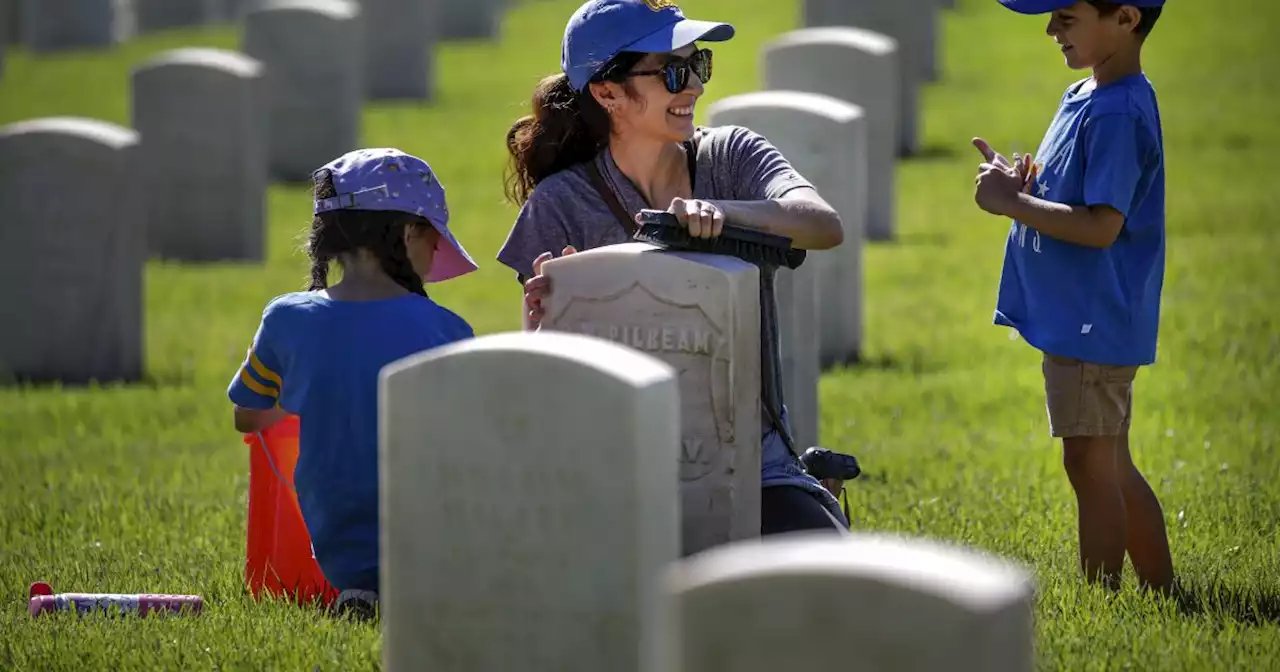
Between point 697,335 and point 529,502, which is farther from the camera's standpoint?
point 697,335

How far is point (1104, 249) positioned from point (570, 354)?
A: 2121 mm

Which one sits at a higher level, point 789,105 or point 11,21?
point 789,105

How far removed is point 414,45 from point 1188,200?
8982 millimetres

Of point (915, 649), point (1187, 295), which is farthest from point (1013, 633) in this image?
point (1187, 295)

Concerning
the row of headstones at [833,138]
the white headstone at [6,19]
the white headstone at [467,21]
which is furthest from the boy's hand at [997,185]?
the white headstone at [6,19]

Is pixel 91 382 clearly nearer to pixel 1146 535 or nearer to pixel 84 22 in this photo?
pixel 1146 535

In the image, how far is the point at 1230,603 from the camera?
555cm

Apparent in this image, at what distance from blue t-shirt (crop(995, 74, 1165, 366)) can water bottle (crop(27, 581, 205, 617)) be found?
2.37 m

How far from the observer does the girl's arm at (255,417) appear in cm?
555

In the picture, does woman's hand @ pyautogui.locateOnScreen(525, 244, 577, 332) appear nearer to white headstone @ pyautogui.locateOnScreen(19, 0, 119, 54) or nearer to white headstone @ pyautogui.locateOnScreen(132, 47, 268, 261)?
white headstone @ pyautogui.locateOnScreen(132, 47, 268, 261)

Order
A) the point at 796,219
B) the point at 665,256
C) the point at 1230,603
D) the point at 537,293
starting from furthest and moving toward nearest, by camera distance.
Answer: the point at 1230,603, the point at 796,219, the point at 537,293, the point at 665,256

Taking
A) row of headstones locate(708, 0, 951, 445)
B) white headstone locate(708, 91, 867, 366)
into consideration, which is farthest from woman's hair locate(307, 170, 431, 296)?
white headstone locate(708, 91, 867, 366)

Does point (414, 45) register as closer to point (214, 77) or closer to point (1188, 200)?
point (214, 77)

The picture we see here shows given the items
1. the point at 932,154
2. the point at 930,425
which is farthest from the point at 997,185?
the point at 932,154
